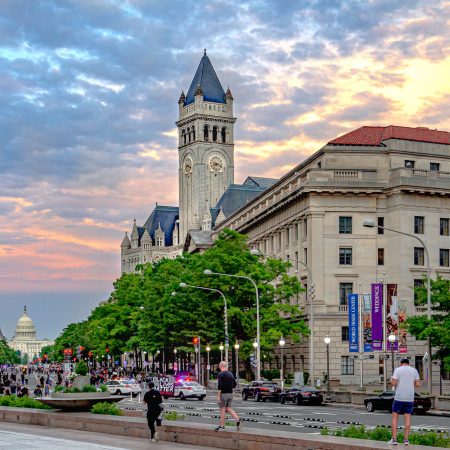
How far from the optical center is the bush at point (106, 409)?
35.0 meters

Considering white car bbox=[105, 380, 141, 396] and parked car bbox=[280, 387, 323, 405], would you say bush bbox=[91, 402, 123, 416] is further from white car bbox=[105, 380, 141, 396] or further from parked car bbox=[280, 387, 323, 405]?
white car bbox=[105, 380, 141, 396]

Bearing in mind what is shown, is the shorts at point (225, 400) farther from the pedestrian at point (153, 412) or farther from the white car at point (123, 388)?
the white car at point (123, 388)

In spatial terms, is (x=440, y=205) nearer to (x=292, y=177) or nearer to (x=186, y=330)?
(x=292, y=177)

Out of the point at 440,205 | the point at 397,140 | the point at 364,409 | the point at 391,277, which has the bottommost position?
the point at 364,409

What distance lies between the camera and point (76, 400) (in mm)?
36469

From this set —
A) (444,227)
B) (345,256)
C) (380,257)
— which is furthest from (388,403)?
(444,227)

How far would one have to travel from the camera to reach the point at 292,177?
102 metres

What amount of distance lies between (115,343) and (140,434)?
117641 millimetres

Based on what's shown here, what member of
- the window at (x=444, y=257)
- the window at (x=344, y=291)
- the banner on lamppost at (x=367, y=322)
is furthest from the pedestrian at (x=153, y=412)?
the window at (x=444, y=257)

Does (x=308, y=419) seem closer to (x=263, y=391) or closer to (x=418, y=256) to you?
(x=263, y=391)

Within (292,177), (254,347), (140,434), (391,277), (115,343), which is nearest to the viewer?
(140,434)

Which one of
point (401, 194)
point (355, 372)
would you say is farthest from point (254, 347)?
point (401, 194)

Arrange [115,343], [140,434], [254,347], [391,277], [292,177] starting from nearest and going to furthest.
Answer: [140,434] → [254,347] → [391,277] → [292,177] → [115,343]

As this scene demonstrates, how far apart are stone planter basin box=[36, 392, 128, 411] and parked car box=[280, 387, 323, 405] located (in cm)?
2775
